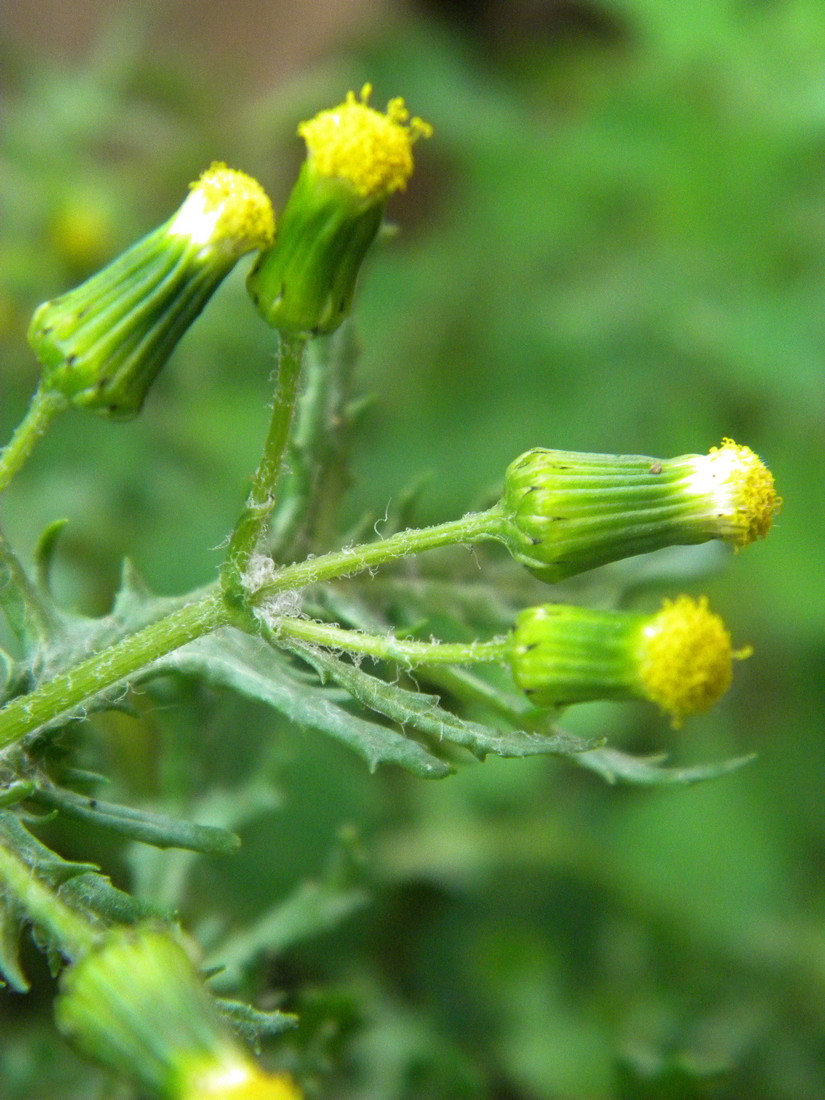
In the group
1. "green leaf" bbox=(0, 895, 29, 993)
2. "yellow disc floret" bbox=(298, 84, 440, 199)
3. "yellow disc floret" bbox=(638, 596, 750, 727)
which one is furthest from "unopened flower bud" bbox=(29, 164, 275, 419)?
"yellow disc floret" bbox=(638, 596, 750, 727)

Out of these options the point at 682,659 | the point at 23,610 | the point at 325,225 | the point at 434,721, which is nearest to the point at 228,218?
A: the point at 325,225

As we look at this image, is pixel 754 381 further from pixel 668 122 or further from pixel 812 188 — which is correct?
pixel 668 122

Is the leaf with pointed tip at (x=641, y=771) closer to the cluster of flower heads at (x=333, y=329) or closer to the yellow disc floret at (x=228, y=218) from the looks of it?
the cluster of flower heads at (x=333, y=329)

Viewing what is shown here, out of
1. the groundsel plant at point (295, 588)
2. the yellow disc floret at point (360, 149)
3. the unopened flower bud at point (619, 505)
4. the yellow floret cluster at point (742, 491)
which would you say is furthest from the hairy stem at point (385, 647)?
the yellow disc floret at point (360, 149)

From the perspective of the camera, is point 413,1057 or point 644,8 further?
point 644,8

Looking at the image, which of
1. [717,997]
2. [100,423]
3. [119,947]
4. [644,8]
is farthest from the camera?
[100,423]

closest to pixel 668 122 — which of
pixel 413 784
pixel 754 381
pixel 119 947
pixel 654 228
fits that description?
pixel 654 228

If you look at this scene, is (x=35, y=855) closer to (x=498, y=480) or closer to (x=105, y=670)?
(x=105, y=670)
